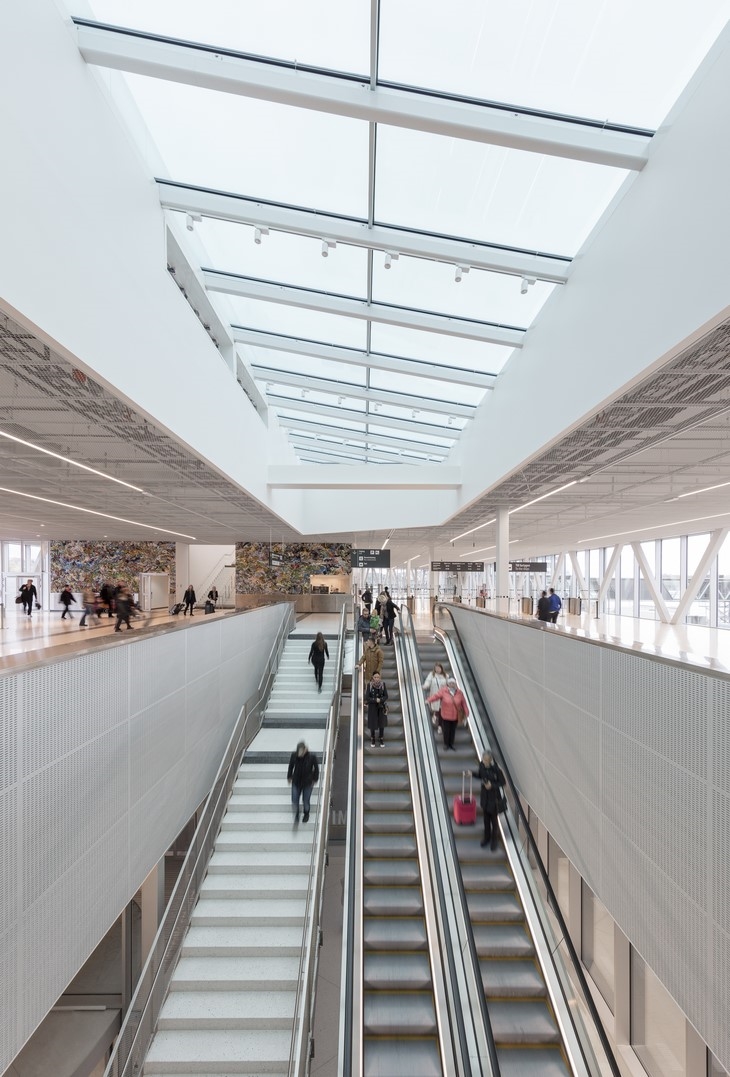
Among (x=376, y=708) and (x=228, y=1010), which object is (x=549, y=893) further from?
(x=376, y=708)

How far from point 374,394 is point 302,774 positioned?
8554mm

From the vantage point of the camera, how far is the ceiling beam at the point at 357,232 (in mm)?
7926

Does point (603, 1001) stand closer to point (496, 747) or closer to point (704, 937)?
point (496, 747)

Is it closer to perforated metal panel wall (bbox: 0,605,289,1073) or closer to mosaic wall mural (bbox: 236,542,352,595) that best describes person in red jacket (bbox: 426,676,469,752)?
perforated metal panel wall (bbox: 0,605,289,1073)

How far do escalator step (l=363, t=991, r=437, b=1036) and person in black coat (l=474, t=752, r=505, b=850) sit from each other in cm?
203

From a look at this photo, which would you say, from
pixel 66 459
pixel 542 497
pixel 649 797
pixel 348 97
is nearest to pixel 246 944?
pixel 649 797

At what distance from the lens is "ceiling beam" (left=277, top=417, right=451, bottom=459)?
18688mm

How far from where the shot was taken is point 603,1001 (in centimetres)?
798

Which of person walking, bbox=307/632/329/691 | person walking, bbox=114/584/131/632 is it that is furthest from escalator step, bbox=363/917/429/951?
person walking, bbox=307/632/329/691

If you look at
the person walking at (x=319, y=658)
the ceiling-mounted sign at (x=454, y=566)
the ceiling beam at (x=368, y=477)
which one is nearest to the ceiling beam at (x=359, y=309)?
the ceiling beam at (x=368, y=477)

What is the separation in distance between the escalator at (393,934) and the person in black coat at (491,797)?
1.15 meters

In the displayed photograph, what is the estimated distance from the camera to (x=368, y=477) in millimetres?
16062

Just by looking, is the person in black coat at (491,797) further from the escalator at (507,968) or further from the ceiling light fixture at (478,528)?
the ceiling light fixture at (478,528)

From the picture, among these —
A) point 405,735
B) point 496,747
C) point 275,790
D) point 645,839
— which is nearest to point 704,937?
point 645,839
